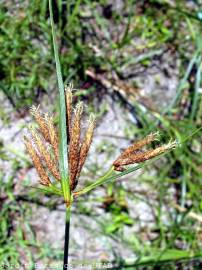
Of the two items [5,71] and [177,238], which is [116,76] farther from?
[177,238]

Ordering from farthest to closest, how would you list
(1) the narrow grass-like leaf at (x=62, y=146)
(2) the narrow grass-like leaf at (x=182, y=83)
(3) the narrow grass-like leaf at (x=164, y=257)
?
(2) the narrow grass-like leaf at (x=182, y=83), (3) the narrow grass-like leaf at (x=164, y=257), (1) the narrow grass-like leaf at (x=62, y=146)

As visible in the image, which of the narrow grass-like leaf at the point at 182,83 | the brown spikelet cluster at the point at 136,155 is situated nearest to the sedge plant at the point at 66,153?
the brown spikelet cluster at the point at 136,155

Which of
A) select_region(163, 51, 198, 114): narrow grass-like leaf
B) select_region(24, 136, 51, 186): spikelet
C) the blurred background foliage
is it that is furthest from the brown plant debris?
select_region(163, 51, 198, 114): narrow grass-like leaf

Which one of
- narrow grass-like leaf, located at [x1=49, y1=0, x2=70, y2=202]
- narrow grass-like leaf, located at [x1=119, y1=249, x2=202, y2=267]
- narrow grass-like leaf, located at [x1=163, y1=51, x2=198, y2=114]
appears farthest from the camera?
narrow grass-like leaf, located at [x1=163, y1=51, x2=198, y2=114]

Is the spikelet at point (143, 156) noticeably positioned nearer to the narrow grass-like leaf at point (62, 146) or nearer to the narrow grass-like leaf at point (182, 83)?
the narrow grass-like leaf at point (62, 146)

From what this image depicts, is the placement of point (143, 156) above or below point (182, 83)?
below

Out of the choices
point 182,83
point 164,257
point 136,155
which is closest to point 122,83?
A: point 182,83

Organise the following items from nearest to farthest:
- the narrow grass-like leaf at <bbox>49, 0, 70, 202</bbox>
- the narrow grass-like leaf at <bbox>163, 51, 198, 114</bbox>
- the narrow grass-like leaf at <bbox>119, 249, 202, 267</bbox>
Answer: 1. the narrow grass-like leaf at <bbox>49, 0, 70, 202</bbox>
2. the narrow grass-like leaf at <bbox>119, 249, 202, 267</bbox>
3. the narrow grass-like leaf at <bbox>163, 51, 198, 114</bbox>

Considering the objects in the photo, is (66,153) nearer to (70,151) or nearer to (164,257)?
(70,151)

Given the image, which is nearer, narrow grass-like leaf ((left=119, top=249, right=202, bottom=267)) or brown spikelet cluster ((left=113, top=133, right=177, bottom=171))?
brown spikelet cluster ((left=113, top=133, right=177, bottom=171))

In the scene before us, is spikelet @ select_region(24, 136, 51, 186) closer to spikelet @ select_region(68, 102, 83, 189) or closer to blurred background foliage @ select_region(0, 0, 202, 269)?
spikelet @ select_region(68, 102, 83, 189)
